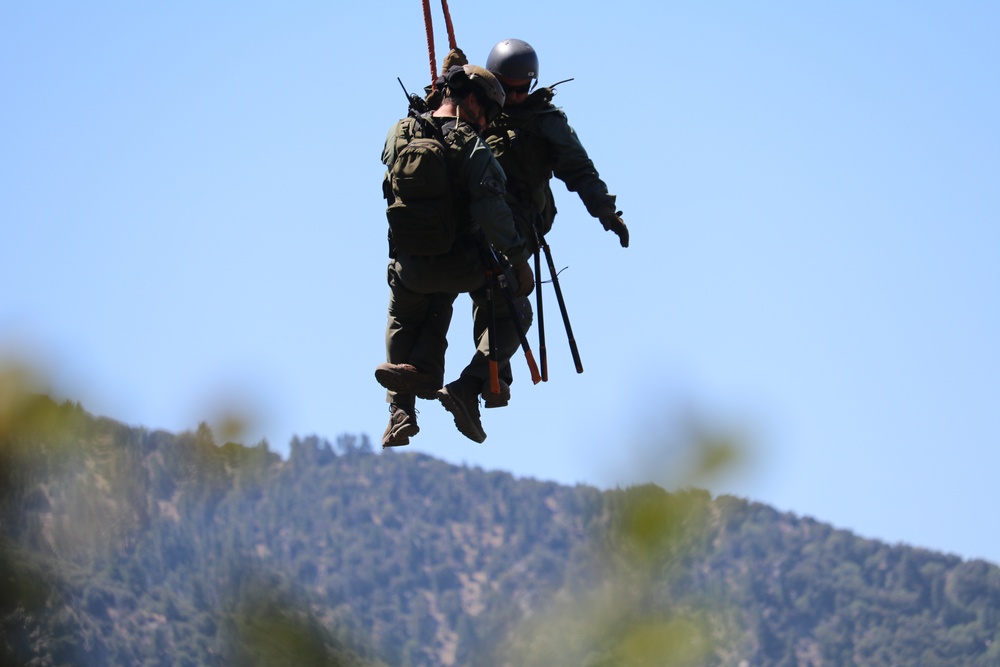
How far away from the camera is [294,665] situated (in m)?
22.8

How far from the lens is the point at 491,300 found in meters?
12.7

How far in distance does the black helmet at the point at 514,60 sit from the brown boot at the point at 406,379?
6.19ft

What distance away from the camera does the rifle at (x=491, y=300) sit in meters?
12.5

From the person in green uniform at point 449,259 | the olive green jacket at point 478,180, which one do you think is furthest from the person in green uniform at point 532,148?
the olive green jacket at point 478,180

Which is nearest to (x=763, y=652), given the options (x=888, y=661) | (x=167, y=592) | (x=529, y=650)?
(x=888, y=661)

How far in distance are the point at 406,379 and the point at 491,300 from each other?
0.72 metres

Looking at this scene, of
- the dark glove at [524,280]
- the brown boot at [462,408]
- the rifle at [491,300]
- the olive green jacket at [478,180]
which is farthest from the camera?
the dark glove at [524,280]

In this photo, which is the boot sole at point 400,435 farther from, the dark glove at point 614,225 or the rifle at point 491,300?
the dark glove at point 614,225

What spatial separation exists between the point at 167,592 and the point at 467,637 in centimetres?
6694

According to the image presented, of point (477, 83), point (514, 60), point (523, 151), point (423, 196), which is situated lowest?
point (423, 196)


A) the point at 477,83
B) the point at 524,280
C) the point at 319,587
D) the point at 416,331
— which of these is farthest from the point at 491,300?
the point at 319,587

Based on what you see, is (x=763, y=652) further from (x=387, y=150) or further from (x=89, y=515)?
(x=387, y=150)

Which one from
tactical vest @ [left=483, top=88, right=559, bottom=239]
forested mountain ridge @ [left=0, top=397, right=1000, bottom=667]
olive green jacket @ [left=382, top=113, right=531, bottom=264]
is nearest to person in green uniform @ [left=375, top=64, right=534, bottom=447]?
olive green jacket @ [left=382, top=113, right=531, bottom=264]

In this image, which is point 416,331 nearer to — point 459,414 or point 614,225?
point 459,414
